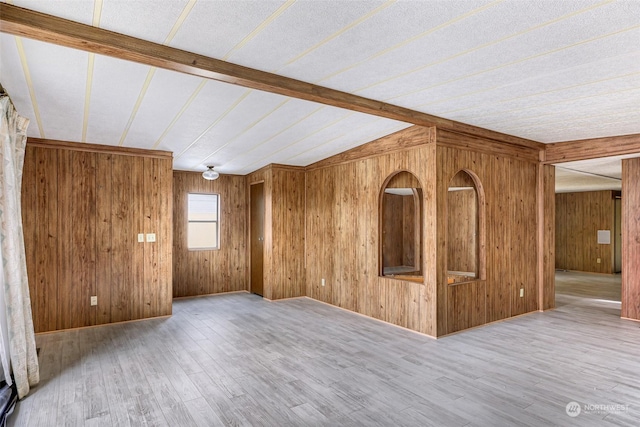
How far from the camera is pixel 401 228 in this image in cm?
630

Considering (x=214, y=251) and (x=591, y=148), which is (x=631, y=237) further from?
(x=214, y=251)

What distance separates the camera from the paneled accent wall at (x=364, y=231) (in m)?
4.50

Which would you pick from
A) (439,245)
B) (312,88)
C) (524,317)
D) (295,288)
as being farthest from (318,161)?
(524,317)

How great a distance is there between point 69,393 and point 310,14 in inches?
136

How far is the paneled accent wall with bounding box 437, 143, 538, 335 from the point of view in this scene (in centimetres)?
447

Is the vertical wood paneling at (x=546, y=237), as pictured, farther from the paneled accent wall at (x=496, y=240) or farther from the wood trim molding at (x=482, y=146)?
the wood trim molding at (x=482, y=146)

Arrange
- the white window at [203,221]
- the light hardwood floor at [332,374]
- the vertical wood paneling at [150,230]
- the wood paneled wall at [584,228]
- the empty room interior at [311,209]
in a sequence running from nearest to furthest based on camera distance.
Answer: the empty room interior at [311,209] < the light hardwood floor at [332,374] < the vertical wood paneling at [150,230] < the white window at [203,221] < the wood paneled wall at [584,228]

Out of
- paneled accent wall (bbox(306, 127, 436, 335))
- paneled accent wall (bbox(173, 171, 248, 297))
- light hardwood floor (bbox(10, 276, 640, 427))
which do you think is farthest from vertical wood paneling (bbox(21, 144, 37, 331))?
paneled accent wall (bbox(306, 127, 436, 335))

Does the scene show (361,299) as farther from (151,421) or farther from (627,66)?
(627,66)

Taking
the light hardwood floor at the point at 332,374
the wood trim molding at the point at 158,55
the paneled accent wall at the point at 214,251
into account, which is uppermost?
the wood trim molding at the point at 158,55

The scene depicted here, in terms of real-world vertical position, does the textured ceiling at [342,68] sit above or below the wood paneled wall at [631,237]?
above

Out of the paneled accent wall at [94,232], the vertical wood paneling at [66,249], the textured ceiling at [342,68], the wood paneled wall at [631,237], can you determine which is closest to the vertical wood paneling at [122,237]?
Result: the paneled accent wall at [94,232]

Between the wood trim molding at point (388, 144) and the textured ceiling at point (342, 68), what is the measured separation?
0.28m

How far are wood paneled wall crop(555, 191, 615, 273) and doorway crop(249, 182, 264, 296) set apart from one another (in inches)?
365
